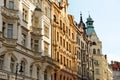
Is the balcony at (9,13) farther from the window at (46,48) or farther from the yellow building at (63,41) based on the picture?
the yellow building at (63,41)

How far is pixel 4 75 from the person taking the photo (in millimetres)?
42812

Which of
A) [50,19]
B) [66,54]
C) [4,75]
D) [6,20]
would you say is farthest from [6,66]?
[66,54]

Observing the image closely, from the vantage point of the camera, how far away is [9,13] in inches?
1774

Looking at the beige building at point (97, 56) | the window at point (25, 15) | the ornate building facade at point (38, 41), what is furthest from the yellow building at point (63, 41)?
the beige building at point (97, 56)

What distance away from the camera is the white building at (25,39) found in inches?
1730

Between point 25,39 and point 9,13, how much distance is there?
588cm

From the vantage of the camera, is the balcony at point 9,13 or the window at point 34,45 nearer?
the balcony at point 9,13

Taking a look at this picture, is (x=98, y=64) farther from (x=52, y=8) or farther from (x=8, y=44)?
(x=8, y=44)

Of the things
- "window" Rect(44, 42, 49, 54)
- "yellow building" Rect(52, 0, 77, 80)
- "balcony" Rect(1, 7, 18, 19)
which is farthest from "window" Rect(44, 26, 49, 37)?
"balcony" Rect(1, 7, 18, 19)

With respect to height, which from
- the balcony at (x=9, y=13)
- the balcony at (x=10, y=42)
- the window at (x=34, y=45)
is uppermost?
the balcony at (x=9, y=13)

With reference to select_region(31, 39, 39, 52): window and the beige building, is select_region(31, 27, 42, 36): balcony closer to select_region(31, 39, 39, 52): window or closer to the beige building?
select_region(31, 39, 39, 52): window

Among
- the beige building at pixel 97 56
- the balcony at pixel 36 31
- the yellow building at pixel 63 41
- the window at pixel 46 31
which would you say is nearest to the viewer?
the balcony at pixel 36 31

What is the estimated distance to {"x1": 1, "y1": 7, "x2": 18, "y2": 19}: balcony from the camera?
44031 mm

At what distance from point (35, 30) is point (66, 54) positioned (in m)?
17.7
